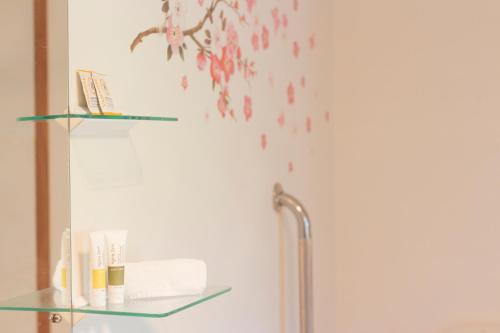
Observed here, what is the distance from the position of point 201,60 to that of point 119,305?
0.65m

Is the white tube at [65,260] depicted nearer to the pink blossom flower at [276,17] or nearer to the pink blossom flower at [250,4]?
the pink blossom flower at [250,4]

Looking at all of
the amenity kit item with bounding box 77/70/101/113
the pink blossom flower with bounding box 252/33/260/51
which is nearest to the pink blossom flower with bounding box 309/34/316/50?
the pink blossom flower with bounding box 252/33/260/51

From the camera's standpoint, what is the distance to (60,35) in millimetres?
993

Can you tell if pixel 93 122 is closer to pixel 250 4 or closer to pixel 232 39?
pixel 232 39

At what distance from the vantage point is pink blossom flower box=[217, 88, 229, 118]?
1.61 m

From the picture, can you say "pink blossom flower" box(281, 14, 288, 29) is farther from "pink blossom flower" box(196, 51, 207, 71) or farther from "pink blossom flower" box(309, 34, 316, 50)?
"pink blossom flower" box(196, 51, 207, 71)

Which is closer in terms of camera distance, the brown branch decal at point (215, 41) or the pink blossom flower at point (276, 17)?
the brown branch decal at point (215, 41)

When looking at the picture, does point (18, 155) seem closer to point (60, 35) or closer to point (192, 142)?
point (60, 35)

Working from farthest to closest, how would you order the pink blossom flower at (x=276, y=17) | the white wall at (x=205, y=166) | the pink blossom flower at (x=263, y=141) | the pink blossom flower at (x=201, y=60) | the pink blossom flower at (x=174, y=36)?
the pink blossom flower at (x=276, y=17) < the pink blossom flower at (x=263, y=141) < the pink blossom flower at (x=201, y=60) < the pink blossom flower at (x=174, y=36) < the white wall at (x=205, y=166)

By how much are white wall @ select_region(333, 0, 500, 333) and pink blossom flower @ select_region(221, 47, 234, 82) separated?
990 mm

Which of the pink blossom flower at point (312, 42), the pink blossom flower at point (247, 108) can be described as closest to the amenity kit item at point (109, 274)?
the pink blossom flower at point (247, 108)

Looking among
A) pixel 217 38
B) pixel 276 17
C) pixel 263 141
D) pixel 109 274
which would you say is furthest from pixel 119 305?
pixel 276 17

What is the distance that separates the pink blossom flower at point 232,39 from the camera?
1661 millimetres

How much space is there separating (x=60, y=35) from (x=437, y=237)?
1.78 m
